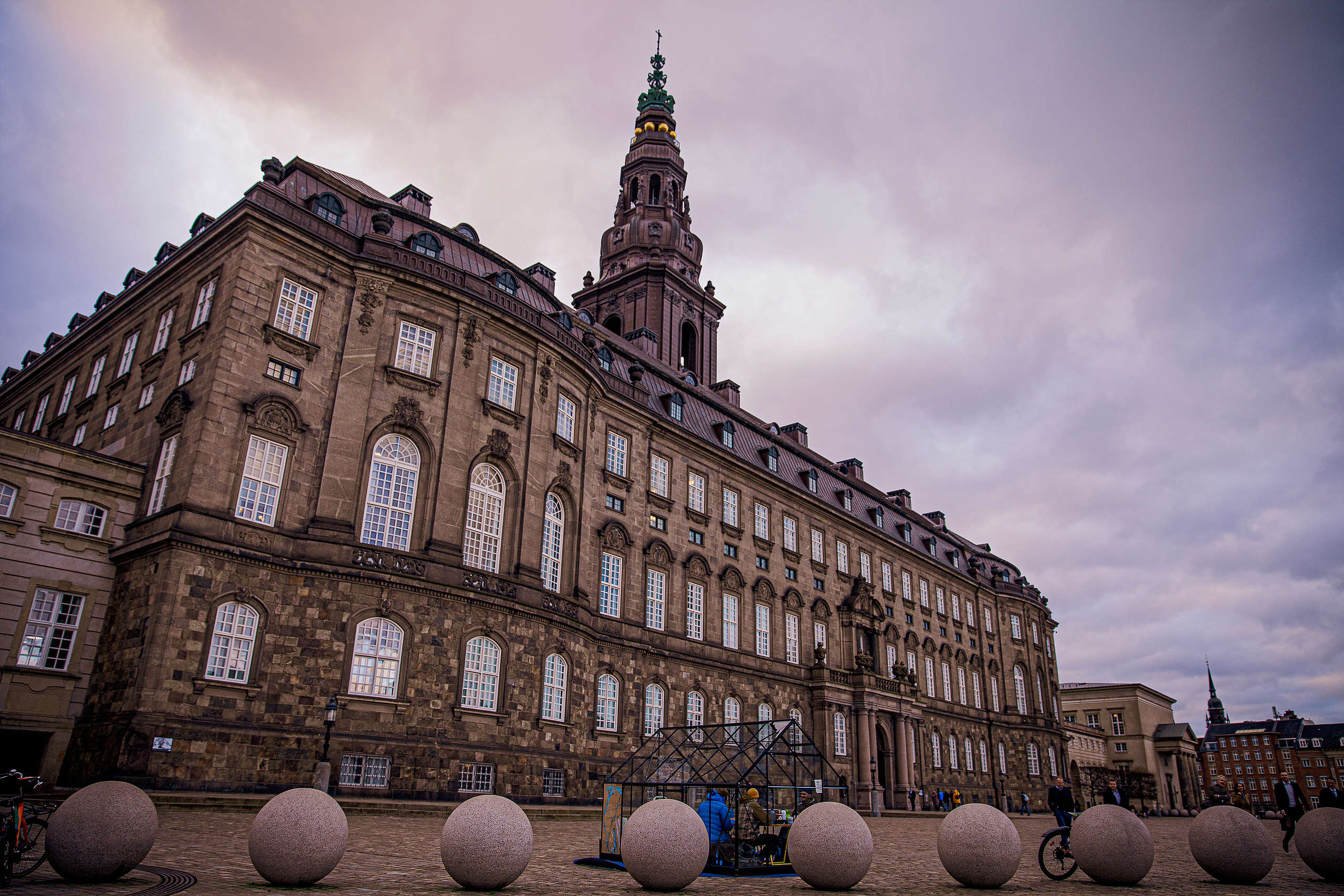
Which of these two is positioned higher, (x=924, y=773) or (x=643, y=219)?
(x=643, y=219)

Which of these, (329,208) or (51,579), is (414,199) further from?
(51,579)

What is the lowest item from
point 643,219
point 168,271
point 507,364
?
point 507,364

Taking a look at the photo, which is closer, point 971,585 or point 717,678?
point 717,678

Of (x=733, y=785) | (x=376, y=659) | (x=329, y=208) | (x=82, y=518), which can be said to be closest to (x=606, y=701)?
(x=376, y=659)

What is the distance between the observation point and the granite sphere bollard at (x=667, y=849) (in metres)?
12.6

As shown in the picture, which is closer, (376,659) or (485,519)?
(376,659)

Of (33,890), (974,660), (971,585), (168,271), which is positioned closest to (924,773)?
(974,660)

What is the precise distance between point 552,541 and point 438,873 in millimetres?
22946

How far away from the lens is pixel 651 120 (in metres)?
75.9

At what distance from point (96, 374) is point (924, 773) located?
5262cm

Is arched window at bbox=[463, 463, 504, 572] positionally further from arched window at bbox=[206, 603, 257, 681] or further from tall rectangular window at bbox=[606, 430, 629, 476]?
tall rectangular window at bbox=[606, 430, 629, 476]

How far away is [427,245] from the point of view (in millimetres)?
34406

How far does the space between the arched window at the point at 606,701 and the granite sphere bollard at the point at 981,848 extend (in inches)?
994

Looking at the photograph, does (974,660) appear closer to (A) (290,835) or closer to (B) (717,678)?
(B) (717,678)
